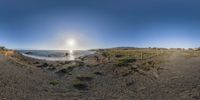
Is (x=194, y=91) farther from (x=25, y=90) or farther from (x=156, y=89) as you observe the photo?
(x=25, y=90)

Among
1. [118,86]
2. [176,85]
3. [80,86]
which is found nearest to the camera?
[176,85]

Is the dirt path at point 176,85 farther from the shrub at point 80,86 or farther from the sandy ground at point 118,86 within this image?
the shrub at point 80,86

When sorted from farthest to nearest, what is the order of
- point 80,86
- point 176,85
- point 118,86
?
1. point 118,86
2. point 80,86
3. point 176,85

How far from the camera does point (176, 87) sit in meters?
38.0

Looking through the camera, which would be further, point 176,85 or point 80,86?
point 80,86

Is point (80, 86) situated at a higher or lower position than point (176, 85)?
lower

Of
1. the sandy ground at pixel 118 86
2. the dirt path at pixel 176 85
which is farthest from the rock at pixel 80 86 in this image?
the dirt path at pixel 176 85

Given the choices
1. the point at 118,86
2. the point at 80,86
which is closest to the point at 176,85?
the point at 118,86

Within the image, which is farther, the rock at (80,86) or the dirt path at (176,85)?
the rock at (80,86)

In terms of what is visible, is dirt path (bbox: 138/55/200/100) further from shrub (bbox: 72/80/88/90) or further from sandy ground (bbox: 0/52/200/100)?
shrub (bbox: 72/80/88/90)

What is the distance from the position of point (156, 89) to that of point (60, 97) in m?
12.7

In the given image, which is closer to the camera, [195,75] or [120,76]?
[195,75]

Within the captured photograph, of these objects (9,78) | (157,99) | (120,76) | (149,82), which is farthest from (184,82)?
(9,78)

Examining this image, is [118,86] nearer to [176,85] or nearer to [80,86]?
[80,86]
